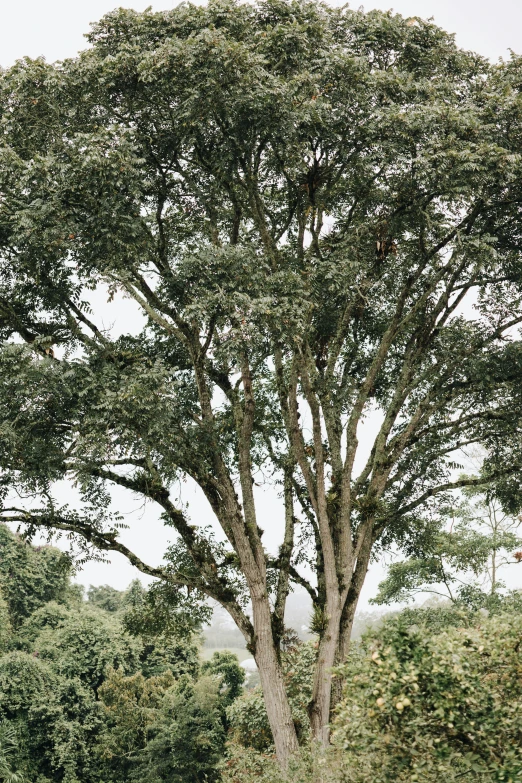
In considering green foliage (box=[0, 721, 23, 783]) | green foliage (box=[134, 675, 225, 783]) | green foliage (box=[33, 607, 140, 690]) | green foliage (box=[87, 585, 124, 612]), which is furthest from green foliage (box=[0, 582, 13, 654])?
green foliage (box=[87, 585, 124, 612])

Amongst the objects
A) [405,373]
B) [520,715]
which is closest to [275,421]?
[405,373]

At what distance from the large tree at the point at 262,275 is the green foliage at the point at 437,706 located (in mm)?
3637

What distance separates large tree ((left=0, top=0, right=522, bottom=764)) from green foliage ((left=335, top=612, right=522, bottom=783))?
143 inches

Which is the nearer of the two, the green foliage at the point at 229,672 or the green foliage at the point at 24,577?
the green foliage at the point at 229,672

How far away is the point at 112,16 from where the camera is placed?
26.8ft

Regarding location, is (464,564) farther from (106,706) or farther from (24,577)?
(24,577)

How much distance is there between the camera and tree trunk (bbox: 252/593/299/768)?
8102 millimetres

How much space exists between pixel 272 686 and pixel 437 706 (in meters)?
4.52

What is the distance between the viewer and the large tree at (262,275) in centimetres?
730

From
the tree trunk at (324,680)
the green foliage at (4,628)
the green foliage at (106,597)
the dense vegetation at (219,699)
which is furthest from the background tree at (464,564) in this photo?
the green foliage at (106,597)

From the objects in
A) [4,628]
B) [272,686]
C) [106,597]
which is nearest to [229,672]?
[4,628]

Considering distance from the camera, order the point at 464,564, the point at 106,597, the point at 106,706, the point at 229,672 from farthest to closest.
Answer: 1. the point at 106,597
2. the point at 229,672
3. the point at 106,706
4. the point at 464,564

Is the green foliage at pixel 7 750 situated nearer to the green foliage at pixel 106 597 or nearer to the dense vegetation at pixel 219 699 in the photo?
the dense vegetation at pixel 219 699

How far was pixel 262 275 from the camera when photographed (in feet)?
25.6
